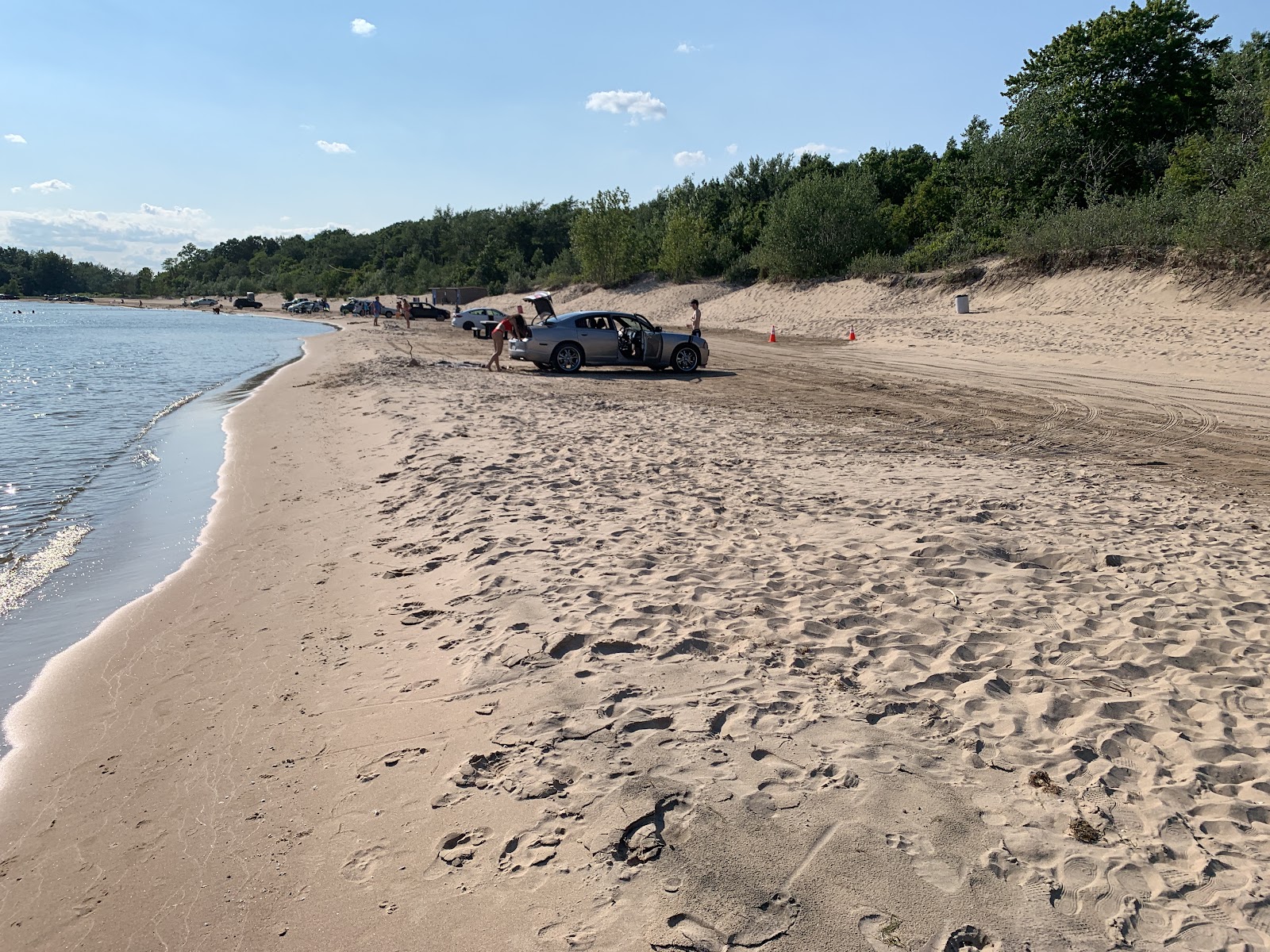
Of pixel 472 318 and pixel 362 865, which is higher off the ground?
pixel 472 318

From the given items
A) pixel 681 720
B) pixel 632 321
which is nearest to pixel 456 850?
pixel 681 720

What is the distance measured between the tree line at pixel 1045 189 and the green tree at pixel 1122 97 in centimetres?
7

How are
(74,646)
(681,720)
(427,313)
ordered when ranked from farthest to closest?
(427,313) → (74,646) → (681,720)

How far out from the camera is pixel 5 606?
721 cm

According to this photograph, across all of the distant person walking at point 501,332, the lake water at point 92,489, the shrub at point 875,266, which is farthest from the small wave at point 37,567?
the shrub at point 875,266

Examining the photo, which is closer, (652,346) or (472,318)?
(652,346)

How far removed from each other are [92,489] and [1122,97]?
1915 inches

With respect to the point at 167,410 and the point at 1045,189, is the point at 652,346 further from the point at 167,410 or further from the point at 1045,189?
the point at 1045,189

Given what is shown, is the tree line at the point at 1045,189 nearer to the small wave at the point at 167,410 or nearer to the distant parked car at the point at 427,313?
the distant parked car at the point at 427,313

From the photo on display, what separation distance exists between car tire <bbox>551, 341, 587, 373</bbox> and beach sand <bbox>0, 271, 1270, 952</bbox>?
37.5 feet

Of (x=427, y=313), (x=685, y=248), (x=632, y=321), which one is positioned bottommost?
(x=632, y=321)

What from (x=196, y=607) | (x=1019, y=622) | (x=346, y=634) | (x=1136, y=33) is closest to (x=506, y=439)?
(x=196, y=607)

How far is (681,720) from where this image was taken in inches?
164

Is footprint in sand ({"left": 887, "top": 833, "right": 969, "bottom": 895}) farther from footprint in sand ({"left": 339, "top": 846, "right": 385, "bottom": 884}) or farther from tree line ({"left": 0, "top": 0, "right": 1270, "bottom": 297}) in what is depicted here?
tree line ({"left": 0, "top": 0, "right": 1270, "bottom": 297})
